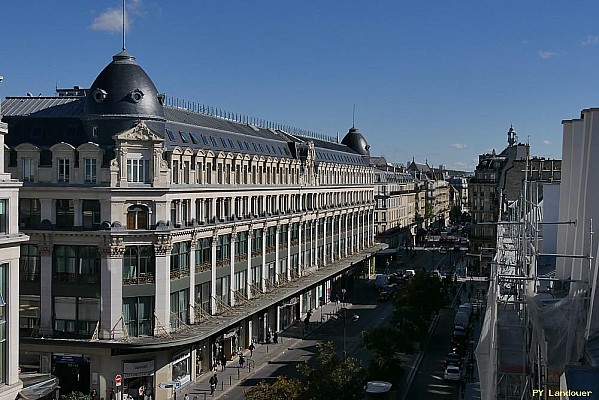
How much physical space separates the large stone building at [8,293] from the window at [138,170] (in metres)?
15.9

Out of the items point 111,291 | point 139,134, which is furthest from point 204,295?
point 139,134

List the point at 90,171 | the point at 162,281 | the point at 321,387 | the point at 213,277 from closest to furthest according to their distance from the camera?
1. the point at 321,387
2. the point at 90,171
3. the point at 162,281
4. the point at 213,277

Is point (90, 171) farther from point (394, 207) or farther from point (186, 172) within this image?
point (394, 207)

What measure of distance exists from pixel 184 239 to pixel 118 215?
5.97 metres

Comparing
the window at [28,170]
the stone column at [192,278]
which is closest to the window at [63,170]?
the window at [28,170]

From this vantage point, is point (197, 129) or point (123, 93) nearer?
point (123, 93)

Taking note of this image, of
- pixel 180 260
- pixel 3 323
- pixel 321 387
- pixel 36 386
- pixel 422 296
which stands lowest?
pixel 321 387

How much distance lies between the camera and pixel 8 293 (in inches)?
1318

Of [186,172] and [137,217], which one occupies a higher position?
[186,172]

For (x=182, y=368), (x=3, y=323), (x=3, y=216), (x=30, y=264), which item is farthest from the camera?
(x=182, y=368)

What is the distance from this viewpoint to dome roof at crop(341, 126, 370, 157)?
127 m

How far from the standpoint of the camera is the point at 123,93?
52344 mm

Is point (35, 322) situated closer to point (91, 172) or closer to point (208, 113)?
point (91, 172)

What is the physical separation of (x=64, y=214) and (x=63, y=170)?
9.57 ft
